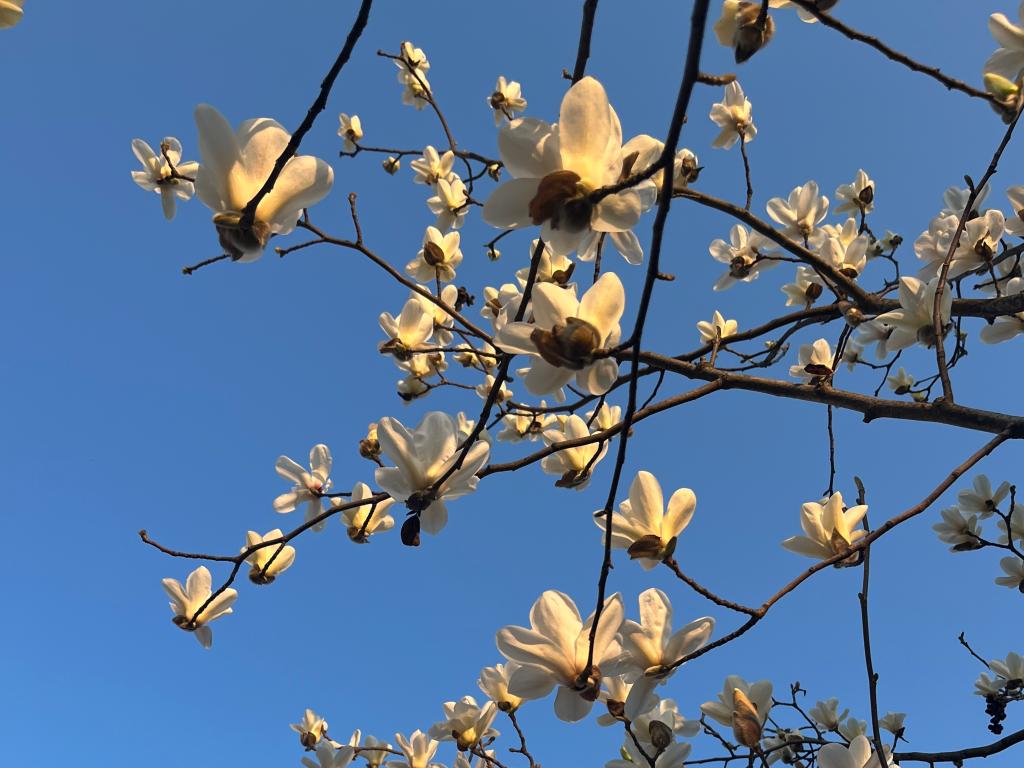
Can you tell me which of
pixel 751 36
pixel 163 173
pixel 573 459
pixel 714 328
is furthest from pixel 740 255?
pixel 163 173

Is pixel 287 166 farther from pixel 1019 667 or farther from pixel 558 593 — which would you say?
pixel 1019 667

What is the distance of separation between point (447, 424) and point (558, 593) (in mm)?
282

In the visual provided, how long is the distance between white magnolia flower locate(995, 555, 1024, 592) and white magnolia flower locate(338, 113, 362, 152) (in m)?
2.61

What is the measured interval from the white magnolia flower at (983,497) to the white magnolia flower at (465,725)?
1380mm

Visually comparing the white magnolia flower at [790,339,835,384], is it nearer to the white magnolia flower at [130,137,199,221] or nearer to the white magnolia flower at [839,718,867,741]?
the white magnolia flower at [839,718,867,741]

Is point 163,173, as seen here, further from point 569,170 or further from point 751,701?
point 751,701

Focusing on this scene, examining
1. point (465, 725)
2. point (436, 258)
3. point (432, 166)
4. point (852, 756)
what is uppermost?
point (432, 166)

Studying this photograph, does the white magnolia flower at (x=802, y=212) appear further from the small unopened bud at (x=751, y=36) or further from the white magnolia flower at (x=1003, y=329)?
the small unopened bud at (x=751, y=36)

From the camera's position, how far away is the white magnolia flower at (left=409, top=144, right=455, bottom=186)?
2270 millimetres

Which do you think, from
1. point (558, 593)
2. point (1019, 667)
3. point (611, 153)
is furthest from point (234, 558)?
point (1019, 667)

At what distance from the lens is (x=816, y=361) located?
56.6 inches

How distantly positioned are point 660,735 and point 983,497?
1.24 meters

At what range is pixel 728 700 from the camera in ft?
4.15

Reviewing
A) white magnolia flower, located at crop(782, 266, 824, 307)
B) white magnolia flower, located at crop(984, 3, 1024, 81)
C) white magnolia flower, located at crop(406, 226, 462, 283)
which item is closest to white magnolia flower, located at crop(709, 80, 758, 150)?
white magnolia flower, located at crop(782, 266, 824, 307)
